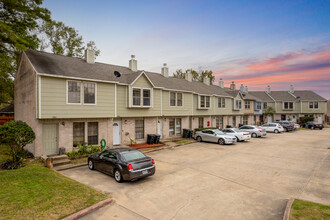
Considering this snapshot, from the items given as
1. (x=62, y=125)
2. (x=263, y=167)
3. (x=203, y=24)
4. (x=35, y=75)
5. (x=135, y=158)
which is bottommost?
(x=263, y=167)

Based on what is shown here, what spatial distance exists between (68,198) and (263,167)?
11.0 metres

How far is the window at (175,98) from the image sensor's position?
938 inches

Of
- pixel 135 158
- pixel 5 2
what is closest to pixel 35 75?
pixel 5 2

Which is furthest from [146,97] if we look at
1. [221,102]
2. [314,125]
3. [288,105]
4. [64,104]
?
[288,105]

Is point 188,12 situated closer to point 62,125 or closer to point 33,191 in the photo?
point 62,125

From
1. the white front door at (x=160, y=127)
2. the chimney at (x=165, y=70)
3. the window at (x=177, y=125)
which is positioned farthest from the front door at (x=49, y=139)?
the chimney at (x=165, y=70)

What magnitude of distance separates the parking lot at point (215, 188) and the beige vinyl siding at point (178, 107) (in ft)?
30.5

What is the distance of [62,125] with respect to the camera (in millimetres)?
14531

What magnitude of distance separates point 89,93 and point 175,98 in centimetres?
1132

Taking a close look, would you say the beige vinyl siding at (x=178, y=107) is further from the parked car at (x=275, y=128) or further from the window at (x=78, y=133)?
the parked car at (x=275, y=128)

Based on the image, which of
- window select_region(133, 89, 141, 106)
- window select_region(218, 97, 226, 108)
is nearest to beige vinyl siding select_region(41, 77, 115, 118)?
window select_region(133, 89, 141, 106)

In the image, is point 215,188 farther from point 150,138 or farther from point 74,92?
point 74,92

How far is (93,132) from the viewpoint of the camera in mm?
16422

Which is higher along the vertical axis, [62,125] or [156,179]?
[62,125]
